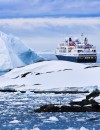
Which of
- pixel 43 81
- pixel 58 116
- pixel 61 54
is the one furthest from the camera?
pixel 61 54

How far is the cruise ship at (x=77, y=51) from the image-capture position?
317ft

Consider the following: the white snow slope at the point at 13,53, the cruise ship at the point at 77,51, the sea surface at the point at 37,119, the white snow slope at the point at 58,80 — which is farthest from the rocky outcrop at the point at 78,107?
the cruise ship at the point at 77,51

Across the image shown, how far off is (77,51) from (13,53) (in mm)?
41643

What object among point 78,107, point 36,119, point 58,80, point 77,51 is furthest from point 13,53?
point 77,51

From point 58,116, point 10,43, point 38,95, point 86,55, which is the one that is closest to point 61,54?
point 86,55

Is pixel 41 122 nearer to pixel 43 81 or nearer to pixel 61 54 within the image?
pixel 43 81

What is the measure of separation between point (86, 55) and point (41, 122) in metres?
76.2

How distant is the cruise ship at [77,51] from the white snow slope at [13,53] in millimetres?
34207

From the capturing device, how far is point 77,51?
9888 cm

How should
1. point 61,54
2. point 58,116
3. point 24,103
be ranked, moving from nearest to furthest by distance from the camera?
point 58,116 → point 24,103 → point 61,54

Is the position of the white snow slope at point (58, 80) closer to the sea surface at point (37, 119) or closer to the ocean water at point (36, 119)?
the sea surface at point (37, 119)

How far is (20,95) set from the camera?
3488cm

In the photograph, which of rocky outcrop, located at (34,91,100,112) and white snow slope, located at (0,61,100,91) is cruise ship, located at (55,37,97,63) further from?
rocky outcrop, located at (34,91,100,112)

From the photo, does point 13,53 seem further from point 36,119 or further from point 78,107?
point 36,119
